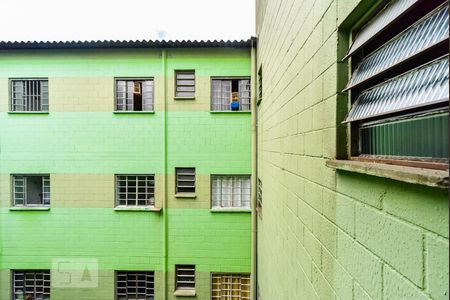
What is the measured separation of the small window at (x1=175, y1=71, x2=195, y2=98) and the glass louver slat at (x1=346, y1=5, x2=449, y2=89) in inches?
304

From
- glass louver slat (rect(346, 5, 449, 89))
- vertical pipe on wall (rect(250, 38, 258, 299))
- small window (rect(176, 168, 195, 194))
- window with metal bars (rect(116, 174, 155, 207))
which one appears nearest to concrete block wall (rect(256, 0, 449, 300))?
glass louver slat (rect(346, 5, 449, 89))

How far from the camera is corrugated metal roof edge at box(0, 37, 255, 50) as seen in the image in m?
8.51

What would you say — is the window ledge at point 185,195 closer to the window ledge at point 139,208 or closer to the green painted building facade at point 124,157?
the green painted building facade at point 124,157

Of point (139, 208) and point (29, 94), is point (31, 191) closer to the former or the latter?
point (29, 94)

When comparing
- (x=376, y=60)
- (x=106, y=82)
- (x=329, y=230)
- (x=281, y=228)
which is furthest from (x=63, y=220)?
(x=376, y=60)

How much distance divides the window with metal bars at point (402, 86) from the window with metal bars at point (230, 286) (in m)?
8.27

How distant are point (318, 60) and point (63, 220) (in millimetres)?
9340

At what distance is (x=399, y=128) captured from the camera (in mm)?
1175

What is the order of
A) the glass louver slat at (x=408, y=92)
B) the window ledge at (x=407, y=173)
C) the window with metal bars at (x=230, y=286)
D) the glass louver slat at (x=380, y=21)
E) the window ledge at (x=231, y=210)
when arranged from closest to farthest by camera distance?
1. the window ledge at (x=407, y=173)
2. the glass louver slat at (x=408, y=92)
3. the glass louver slat at (x=380, y=21)
4. the window ledge at (x=231, y=210)
5. the window with metal bars at (x=230, y=286)

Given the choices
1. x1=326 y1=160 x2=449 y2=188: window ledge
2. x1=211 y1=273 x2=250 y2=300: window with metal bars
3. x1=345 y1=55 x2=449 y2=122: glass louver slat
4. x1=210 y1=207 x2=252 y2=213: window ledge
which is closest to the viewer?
x1=326 y1=160 x2=449 y2=188: window ledge

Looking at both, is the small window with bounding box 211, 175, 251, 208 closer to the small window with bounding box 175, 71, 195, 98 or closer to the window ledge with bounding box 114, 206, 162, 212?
the window ledge with bounding box 114, 206, 162, 212

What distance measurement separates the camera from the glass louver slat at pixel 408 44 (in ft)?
3.04

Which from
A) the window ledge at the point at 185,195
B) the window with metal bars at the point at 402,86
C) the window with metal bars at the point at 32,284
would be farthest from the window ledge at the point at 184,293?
the window with metal bars at the point at 402,86

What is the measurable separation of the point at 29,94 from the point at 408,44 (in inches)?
414
